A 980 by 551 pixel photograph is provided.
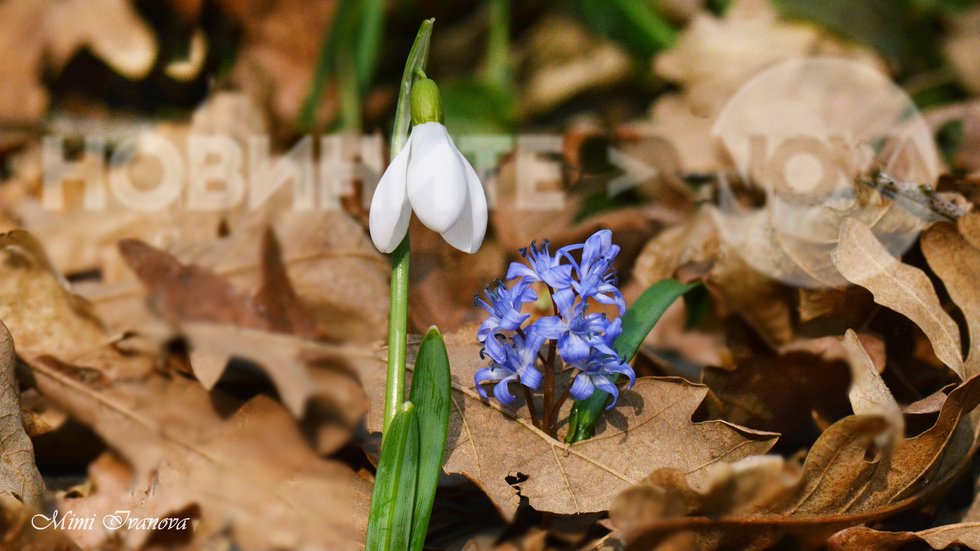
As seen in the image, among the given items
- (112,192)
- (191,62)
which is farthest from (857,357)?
(191,62)

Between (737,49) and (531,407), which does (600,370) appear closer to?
(531,407)

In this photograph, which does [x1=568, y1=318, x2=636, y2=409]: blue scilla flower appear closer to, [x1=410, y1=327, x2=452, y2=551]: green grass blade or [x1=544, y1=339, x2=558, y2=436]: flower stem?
[x1=544, y1=339, x2=558, y2=436]: flower stem

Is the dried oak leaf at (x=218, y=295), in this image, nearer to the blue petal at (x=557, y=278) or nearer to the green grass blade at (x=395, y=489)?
the green grass blade at (x=395, y=489)

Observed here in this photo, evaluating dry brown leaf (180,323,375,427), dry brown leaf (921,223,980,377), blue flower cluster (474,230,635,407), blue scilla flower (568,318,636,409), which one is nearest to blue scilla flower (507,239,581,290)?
blue flower cluster (474,230,635,407)

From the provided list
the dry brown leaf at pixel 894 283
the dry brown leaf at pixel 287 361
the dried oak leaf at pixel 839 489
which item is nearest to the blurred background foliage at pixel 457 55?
the dry brown leaf at pixel 287 361

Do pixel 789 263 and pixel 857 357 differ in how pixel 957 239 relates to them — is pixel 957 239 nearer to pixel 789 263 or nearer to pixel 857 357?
pixel 789 263

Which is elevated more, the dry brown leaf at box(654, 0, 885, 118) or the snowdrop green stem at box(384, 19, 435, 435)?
the dry brown leaf at box(654, 0, 885, 118)

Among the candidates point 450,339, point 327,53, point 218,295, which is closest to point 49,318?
point 218,295

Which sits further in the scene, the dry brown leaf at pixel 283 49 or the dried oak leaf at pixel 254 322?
the dry brown leaf at pixel 283 49
